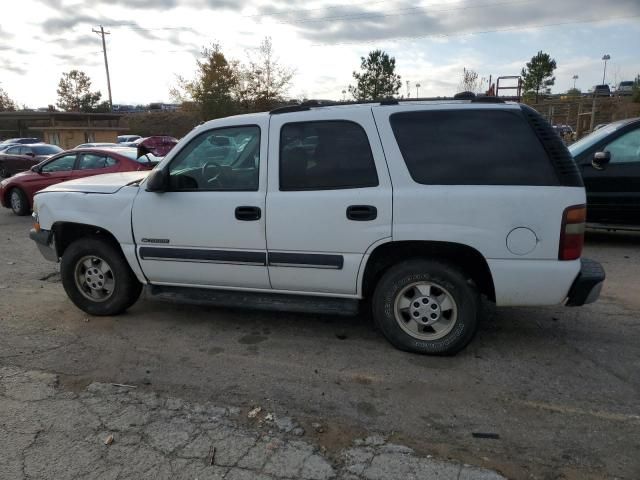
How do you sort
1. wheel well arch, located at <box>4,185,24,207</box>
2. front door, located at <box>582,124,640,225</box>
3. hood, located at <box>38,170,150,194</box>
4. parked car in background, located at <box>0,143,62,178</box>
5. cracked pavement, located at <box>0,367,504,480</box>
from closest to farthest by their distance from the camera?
cracked pavement, located at <box>0,367,504,480</box>, hood, located at <box>38,170,150,194</box>, front door, located at <box>582,124,640,225</box>, wheel well arch, located at <box>4,185,24,207</box>, parked car in background, located at <box>0,143,62,178</box>

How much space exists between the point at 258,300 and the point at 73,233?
83.7 inches

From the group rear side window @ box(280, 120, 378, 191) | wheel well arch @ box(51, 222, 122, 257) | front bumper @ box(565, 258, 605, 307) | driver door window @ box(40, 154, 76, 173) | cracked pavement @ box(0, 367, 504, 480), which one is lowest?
cracked pavement @ box(0, 367, 504, 480)

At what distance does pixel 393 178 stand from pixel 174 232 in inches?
75.2

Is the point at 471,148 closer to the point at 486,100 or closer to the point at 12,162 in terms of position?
the point at 486,100

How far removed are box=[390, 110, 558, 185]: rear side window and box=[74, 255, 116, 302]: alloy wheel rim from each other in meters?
2.98

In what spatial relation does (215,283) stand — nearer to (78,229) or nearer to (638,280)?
(78,229)

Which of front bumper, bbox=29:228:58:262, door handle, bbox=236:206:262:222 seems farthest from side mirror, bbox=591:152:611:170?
front bumper, bbox=29:228:58:262

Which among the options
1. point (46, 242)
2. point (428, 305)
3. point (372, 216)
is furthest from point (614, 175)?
point (46, 242)

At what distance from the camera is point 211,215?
157 inches

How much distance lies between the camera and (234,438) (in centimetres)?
282

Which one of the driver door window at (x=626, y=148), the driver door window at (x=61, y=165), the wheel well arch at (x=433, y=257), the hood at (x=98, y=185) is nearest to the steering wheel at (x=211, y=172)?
the hood at (x=98, y=185)

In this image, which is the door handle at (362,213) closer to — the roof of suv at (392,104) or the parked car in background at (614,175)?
the roof of suv at (392,104)

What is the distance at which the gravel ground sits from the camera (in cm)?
267

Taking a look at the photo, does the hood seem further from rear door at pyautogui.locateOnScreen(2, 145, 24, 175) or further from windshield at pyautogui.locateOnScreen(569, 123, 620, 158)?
rear door at pyautogui.locateOnScreen(2, 145, 24, 175)
